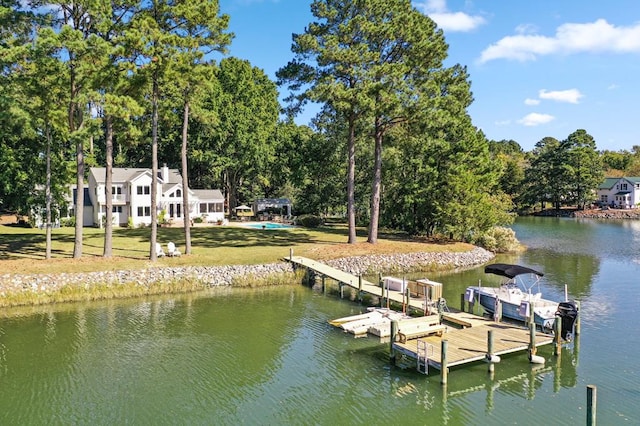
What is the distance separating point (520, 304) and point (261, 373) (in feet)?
38.3

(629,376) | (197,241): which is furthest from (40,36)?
(629,376)

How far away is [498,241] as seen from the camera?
144 feet

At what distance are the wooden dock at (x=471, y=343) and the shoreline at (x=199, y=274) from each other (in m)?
13.3

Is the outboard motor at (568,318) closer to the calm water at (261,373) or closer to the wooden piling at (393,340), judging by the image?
the calm water at (261,373)

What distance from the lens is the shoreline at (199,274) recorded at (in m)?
23.7

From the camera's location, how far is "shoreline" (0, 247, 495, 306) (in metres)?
23.7

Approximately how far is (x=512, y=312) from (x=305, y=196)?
4663 centimetres

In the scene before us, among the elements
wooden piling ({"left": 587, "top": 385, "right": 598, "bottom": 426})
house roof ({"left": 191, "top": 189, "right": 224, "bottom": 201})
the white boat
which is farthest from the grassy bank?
wooden piling ({"left": 587, "top": 385, "right": 598, "bottom": 426})

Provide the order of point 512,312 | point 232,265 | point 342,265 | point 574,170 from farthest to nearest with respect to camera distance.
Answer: point 574,170
point 342,265
point 232,265
point 512,312

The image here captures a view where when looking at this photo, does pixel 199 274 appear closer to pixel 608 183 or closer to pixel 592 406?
pixel 592 406

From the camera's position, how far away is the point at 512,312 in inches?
833

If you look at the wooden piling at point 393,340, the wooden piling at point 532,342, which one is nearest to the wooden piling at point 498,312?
the wooden piling at point 532,342

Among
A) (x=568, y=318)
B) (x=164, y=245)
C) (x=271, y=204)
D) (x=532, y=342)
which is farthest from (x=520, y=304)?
(x=271, y=204)

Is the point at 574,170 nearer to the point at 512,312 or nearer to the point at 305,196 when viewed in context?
the point at 305,196
